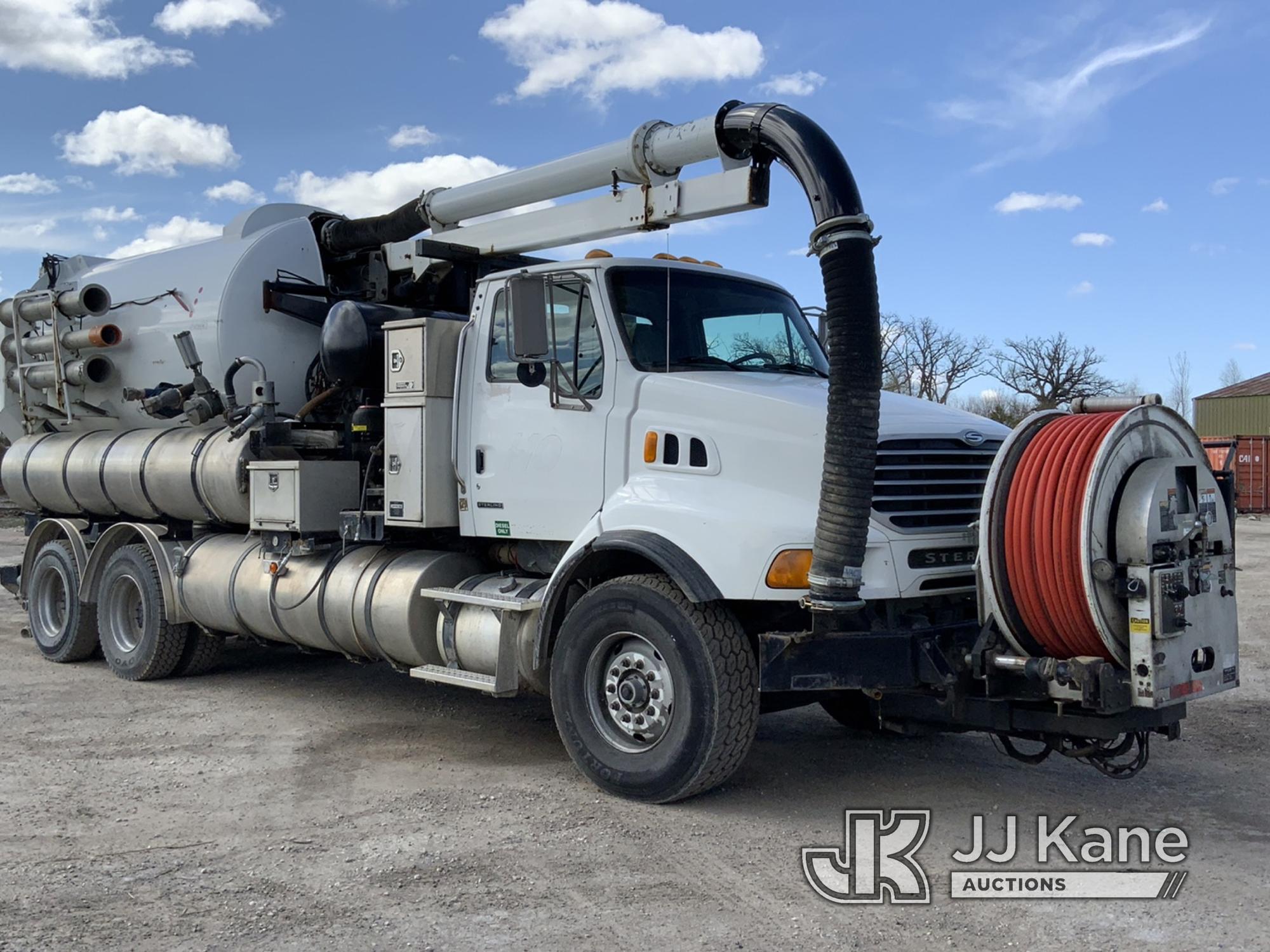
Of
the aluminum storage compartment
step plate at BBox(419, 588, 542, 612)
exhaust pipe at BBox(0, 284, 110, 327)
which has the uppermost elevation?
exhaust pipe at BBox(0, 284, 110, 327)

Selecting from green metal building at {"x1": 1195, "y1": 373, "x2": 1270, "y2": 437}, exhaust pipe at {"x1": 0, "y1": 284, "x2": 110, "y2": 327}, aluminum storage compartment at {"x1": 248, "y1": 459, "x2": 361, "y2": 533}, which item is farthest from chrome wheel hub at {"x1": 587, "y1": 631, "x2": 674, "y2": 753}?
green metal building at {"x1": 1195, "y1": 373, "x2": 1270, "y2": 437}

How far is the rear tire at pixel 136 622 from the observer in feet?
31.0

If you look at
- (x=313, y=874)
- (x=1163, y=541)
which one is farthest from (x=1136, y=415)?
(x=313, y=874)

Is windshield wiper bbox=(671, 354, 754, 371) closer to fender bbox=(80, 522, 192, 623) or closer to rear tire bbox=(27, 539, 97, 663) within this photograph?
fender bbox=(80, 522, 192, 623)

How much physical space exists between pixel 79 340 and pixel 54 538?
1887 millimetres

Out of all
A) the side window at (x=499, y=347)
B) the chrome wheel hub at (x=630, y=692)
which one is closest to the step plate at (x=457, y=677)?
the chrome wheel hub at (x=630, y=692)

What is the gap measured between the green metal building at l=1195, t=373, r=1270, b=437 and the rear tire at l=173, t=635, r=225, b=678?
49.7 metres

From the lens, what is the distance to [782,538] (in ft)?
18.4

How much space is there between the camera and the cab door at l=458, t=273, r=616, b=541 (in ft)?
21.7

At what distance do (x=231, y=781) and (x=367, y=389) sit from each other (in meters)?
2.97

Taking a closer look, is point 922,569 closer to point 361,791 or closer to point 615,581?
point 615,581

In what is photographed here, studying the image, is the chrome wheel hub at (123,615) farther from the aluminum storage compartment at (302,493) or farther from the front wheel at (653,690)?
the front wheel at (653,690)

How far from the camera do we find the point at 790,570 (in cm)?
557

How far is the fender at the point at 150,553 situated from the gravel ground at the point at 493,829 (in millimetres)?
793
